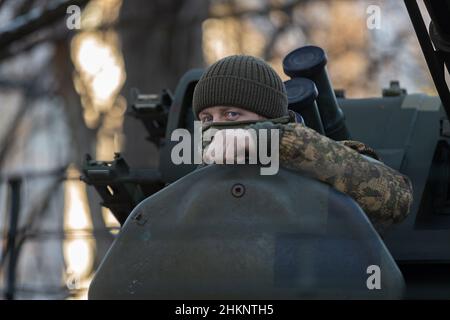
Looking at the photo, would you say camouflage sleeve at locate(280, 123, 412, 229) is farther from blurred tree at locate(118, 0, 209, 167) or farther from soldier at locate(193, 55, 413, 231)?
blurred tree at locate(118, 0, 209, 167)

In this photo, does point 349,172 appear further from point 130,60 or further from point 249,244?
point 130,60

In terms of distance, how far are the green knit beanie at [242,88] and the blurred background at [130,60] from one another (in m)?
9.02

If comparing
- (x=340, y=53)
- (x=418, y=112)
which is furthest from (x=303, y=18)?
(x=418, y=112)

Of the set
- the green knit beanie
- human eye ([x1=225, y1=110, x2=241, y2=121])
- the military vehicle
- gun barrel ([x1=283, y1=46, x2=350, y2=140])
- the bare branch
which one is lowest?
the military vehicle

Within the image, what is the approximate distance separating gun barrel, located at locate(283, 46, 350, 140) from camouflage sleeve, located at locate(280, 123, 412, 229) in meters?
0.77

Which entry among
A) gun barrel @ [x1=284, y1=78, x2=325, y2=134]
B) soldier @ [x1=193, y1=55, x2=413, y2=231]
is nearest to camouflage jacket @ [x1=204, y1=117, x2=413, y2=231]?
soldier @ [x1=193, y1=55, x2=413, y2=231]

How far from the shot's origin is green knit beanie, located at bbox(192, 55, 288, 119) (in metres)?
3.97

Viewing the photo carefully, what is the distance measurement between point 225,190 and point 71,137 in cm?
1557

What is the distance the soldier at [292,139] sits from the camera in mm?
3779

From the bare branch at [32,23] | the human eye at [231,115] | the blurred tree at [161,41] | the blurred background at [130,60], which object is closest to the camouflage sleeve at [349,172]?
the human eye at [231,115]

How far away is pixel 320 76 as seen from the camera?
16.2ft

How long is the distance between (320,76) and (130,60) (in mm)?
9691

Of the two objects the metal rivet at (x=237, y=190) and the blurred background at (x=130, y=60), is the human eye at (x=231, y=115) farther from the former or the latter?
the blurred background at (x=130, y=60)

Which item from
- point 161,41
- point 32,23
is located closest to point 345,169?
point 32,23
